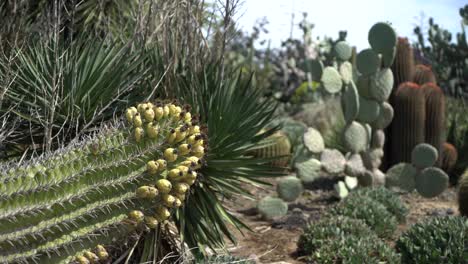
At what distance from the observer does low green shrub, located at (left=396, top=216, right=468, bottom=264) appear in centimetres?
537

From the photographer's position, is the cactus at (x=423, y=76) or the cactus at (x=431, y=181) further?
the cactus at (x=423, y=76)

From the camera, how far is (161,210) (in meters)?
4.36

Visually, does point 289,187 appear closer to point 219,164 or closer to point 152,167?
point 219,164

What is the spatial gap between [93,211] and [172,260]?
1.16 metres

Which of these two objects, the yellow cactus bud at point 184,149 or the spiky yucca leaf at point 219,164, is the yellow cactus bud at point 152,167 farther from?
the spiky yucca leaf at point 219,164

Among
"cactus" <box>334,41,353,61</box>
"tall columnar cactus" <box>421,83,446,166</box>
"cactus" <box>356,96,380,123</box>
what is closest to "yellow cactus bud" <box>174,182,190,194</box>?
"cactus" <box>356,96,380,123</box>

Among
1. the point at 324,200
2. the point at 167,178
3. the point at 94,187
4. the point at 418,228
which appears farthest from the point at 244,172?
the point at 324,200

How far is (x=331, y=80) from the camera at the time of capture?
8992mm

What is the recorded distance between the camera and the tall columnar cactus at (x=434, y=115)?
1002cm

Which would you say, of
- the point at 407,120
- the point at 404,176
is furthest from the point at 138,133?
the point at 407,120

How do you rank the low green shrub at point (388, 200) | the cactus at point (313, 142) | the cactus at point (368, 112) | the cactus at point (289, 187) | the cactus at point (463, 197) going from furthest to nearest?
the cactus at point (368, 112)
the cactus at point (313, 142)
the cactus at point (289, 187)
the low green shrub at point (388, 200)
the cactus at point (463, 197)

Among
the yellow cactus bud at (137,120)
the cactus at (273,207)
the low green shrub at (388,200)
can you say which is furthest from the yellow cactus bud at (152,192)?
the low green shrub at (388,200)

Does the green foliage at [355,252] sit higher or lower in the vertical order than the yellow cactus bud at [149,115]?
lower

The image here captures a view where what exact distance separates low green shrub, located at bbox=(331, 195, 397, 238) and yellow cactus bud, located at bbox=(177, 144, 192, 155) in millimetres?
3068
